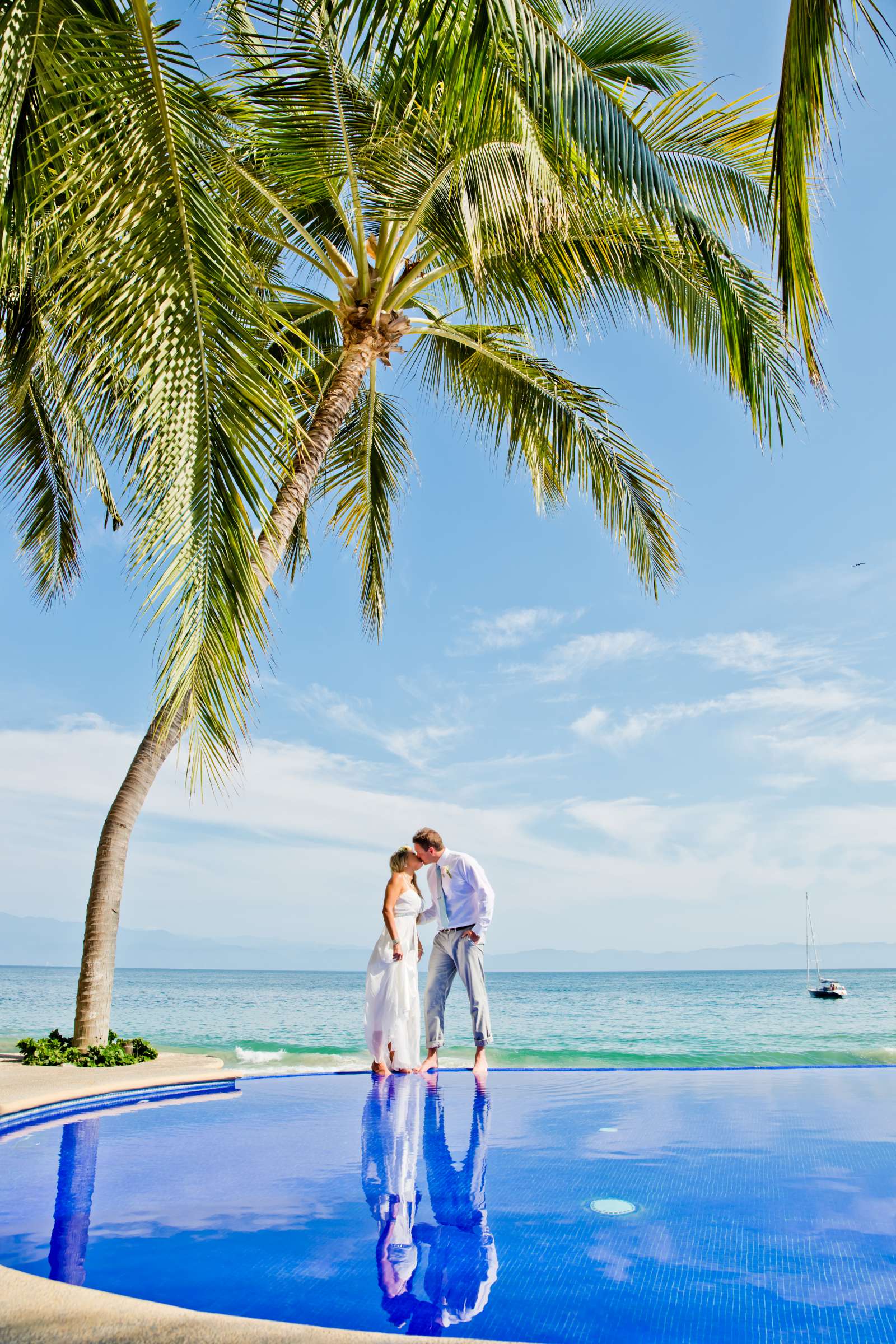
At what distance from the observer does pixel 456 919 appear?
18.7 feet

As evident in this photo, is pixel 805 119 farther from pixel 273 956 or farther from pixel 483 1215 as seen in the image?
pixel 273 956

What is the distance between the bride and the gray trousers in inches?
3.7

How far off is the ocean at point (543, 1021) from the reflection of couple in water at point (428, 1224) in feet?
8.43

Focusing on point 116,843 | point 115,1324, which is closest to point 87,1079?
point 116,843

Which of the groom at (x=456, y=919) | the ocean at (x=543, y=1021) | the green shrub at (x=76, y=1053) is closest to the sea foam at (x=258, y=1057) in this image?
the ocean at (x=543, y=1021)

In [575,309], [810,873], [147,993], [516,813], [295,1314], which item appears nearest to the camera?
[295,1314]

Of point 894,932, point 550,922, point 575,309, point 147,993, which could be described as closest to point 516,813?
point 550,922

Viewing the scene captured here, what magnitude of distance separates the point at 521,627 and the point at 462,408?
119 feet

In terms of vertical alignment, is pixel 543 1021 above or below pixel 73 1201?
below

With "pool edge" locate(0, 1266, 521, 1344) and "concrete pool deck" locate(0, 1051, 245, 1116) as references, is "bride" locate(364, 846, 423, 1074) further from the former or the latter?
"pool edge" locate(0, 1266, 521, 1344)

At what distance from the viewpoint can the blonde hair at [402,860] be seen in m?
5.71

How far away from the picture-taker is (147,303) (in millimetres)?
3879

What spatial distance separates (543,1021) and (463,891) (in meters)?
28.5

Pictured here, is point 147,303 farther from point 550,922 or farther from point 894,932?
point 894,932
